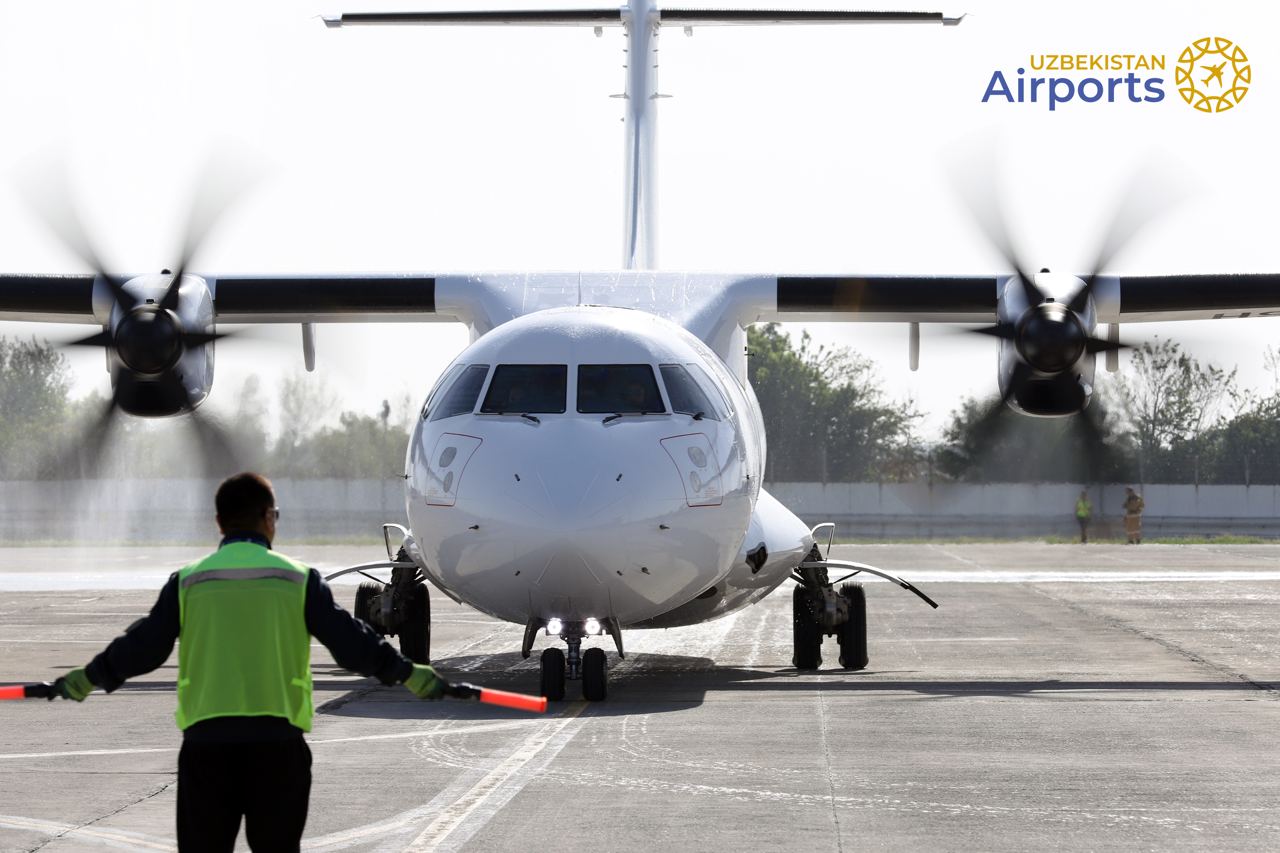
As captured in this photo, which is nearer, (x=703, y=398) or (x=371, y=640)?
(x=371, y=640)

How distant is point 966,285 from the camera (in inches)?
715

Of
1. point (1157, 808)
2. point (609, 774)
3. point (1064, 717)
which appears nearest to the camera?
point (1157, 808)

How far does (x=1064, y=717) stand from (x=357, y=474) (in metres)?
38.3

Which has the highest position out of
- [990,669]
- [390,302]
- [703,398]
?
[390,302]

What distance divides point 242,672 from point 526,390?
7315 mm

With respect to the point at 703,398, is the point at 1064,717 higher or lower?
lower

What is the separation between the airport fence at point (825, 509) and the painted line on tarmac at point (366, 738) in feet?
113

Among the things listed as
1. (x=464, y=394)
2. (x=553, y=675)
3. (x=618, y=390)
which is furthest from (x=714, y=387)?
(x=553, y=675)

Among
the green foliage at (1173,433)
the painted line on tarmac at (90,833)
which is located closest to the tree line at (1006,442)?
the green foliage at (1173,433)

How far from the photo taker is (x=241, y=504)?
5359 millimetres

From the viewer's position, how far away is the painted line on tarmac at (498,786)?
7.37 metres

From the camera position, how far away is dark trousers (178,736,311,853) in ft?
16.6

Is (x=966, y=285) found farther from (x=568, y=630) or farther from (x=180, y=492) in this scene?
(x=180, y=492)

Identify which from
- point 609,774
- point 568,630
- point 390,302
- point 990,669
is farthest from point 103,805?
point 390,302
